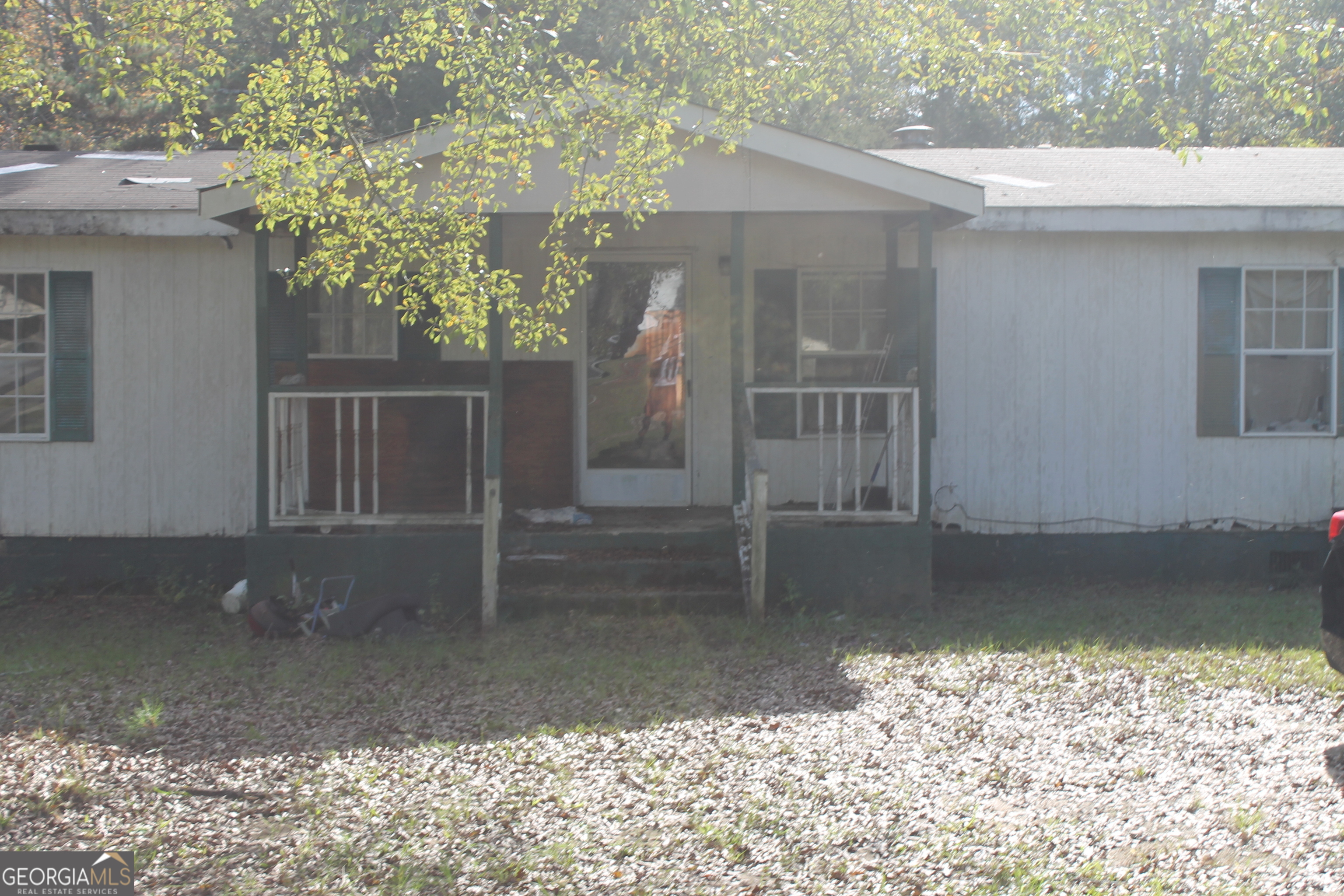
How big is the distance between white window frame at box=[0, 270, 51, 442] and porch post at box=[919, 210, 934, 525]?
6331mm

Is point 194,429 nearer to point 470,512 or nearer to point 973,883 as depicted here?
point 470,512

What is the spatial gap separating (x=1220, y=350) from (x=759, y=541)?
4057 millimetres

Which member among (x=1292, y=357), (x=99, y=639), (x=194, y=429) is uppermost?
(x=1292, y=357)

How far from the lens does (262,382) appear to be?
282 inches

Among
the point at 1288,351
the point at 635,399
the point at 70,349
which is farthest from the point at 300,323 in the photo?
the point at 1288,351

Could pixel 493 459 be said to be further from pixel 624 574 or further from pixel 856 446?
pixel 856 446

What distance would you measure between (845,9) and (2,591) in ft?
24.0

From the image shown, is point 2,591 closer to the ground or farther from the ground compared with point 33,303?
closer to the ground

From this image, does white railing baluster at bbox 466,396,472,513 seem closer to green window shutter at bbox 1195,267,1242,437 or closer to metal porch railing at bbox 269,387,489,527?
metal porch railing at bbox 269,387,489,527

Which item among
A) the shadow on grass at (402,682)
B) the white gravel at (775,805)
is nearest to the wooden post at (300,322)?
the shadow on grass at (402,682)

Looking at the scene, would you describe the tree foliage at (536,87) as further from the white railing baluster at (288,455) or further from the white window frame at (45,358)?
Result: the white window frame at (45,358)

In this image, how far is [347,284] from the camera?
829cm

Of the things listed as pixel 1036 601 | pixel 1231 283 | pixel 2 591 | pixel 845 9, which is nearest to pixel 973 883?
pixel 1036 601

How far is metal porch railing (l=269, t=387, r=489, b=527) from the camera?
7141 mm
